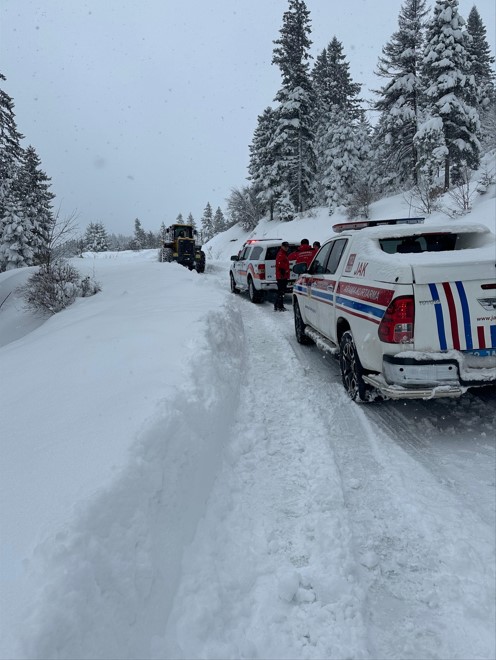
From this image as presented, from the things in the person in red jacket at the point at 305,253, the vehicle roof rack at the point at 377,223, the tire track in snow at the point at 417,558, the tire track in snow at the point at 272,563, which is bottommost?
the tire track in snow at the point at 417,558

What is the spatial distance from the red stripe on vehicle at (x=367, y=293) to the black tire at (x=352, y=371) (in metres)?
0.51

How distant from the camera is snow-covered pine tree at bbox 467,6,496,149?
3550cm

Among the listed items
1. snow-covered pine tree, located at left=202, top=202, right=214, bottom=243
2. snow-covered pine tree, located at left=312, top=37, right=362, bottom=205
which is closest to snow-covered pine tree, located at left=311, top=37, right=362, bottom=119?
snow-covered pine tree, located at left=312, top=37, right=362, bottom=205

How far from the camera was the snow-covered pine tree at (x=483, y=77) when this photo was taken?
35.5 metres

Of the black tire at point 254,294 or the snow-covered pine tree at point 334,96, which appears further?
the snow-covered pine tree at point 334,96

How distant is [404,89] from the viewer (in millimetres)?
29547

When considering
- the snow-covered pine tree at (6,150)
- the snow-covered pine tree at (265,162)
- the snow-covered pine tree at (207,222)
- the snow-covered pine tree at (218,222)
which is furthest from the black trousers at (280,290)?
the snow-covered pine tree at (207,222)

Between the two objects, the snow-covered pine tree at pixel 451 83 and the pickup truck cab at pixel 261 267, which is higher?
the snow-covered pine tree at pixel 451 83

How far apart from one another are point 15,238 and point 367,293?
35.6 m

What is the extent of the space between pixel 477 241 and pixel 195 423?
401 cm

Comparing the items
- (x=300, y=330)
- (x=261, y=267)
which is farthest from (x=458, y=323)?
(x=261, y=267)

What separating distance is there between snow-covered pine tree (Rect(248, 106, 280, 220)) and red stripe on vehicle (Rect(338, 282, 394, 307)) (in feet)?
119

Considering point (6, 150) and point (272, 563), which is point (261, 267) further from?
point (6, 150)

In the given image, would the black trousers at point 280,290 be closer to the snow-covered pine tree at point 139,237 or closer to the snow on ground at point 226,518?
the snow on ground at point 226,518
